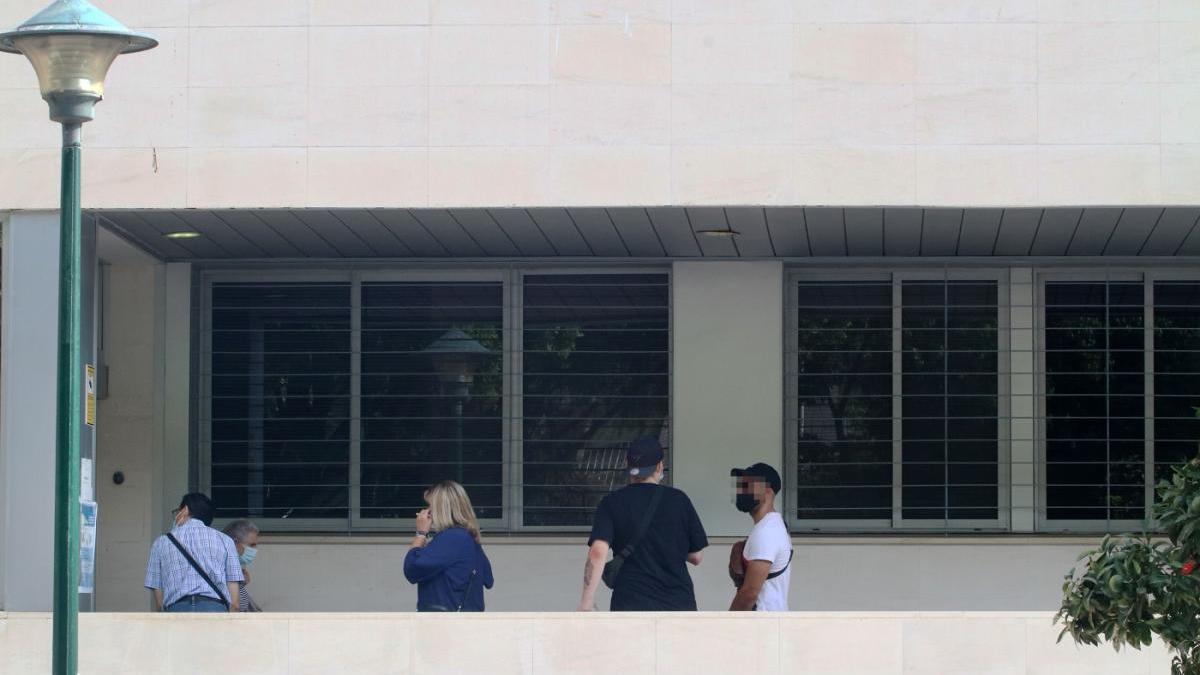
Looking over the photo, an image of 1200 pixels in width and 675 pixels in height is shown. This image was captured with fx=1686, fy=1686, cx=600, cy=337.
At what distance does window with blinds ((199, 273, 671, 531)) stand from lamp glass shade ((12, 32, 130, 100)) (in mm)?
4972

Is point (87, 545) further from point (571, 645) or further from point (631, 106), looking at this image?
point (631, 106)

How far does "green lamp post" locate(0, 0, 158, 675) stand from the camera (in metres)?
6.02

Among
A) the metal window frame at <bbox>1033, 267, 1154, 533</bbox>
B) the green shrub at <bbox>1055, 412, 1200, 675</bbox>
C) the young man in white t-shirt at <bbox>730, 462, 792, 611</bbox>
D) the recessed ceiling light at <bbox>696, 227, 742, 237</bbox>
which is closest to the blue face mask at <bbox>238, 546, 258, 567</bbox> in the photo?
the young man in white t-shirt at <bbox>730, 462, 792, 611</bbox>

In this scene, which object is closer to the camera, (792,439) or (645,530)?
(645,530)

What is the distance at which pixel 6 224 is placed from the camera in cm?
913

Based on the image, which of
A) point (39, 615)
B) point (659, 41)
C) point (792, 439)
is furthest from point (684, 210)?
point (39, 615)

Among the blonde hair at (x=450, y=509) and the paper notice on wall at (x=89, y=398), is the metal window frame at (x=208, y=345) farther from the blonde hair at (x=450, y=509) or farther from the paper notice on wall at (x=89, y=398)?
the blonde hair at (x=450, y=509)

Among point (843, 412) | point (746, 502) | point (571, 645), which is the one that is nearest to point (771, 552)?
point (746, 502)

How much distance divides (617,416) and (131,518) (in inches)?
126

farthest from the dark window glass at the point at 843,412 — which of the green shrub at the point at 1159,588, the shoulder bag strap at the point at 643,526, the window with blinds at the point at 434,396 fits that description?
the green shrub at the point at 1159,588

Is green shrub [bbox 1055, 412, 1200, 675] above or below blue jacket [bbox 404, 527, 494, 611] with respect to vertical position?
above

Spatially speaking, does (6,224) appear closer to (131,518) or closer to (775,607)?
(131,518)

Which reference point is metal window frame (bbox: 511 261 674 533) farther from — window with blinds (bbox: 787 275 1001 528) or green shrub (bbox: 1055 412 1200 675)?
green shrub (bbox: 1055 412 1200 675)

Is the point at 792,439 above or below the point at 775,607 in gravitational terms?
above
